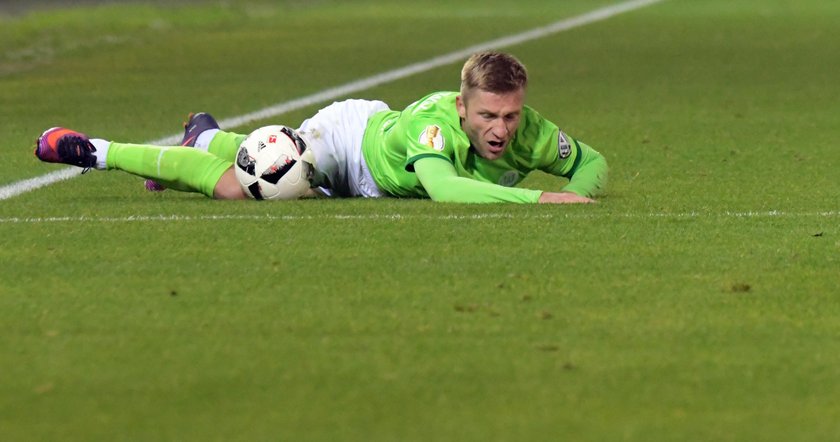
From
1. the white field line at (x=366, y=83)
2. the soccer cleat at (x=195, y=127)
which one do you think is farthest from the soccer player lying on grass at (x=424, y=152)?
the white field line at (x=366, y=83)

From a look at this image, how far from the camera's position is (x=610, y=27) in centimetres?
2583

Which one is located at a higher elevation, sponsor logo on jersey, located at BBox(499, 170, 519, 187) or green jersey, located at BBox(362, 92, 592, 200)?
green jersey, located at BBox(362, 92, 592, 200)

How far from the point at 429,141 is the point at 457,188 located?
242mm

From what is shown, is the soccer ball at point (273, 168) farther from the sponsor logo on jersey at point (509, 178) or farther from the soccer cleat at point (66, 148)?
the sponsor logo on jersey at point (509, 178)

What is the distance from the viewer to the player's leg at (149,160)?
8.62m

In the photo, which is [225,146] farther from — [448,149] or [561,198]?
[561,198]

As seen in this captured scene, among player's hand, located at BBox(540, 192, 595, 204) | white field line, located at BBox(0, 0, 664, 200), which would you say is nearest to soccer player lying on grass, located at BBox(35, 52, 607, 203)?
player's hand, located at BBox(540, 192, 595, 204)

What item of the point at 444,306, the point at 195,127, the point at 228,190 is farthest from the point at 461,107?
the point at 444,306

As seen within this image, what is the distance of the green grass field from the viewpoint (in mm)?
4688

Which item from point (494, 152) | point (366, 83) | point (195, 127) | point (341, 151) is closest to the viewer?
point (494, 152)

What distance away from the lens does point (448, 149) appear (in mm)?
8250

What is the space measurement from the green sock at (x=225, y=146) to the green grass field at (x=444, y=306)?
1.23 ft

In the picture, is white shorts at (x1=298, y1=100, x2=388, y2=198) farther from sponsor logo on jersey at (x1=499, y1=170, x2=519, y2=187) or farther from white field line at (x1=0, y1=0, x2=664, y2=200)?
white field line at (x1=0, y1=0, x2=664, y2=200)

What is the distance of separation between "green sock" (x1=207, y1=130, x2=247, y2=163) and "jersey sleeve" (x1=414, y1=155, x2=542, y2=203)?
1.25 meters
